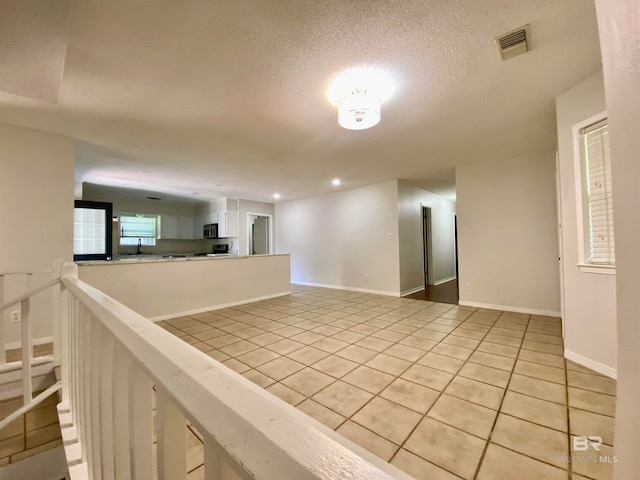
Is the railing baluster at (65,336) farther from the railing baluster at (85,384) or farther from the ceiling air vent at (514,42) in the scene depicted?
the ceiling air vent at (514,42)

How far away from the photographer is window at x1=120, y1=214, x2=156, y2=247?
6.70 meters

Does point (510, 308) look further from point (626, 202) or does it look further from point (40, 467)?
point (40, 467)

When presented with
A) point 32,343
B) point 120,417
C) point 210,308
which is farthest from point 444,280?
point 32,343

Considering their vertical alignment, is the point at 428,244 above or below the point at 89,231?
below

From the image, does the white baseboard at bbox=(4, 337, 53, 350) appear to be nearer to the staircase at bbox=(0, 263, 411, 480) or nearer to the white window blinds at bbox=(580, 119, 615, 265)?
the staircase at bbox=(0, 263, 411, 480)

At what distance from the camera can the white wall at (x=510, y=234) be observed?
12.1 feet

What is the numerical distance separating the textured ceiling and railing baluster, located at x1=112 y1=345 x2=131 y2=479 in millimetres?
1746

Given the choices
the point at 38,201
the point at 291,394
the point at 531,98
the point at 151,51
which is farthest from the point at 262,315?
the point at 531,98

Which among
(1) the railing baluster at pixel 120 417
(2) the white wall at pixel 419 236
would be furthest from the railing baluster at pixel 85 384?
(2) the white wall at pixel 419 236

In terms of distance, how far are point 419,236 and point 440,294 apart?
1.35m

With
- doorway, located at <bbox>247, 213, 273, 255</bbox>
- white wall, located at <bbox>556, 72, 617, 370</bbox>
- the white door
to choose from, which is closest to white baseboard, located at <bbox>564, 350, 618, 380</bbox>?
white wall, located at <bbox>556, 72, 617, 370</bbox>

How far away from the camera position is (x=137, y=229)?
6961 mm

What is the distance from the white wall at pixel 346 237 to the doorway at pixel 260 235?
411 mm

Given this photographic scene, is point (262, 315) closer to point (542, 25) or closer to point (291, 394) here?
point (291, 394)
